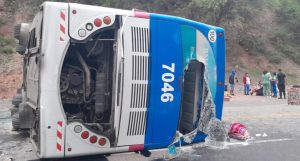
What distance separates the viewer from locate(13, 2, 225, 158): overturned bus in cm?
432

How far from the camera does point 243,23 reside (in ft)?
103

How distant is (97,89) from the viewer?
479 cm

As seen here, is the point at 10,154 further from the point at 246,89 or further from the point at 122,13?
the point at 246,89

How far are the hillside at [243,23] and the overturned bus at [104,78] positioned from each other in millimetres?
15579

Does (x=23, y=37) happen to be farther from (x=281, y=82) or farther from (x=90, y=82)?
(x=281, y=82)

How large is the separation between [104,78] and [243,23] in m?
28.5

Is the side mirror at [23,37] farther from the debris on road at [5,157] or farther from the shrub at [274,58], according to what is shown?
the shrub at [274,58]

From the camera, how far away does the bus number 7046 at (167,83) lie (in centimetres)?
494

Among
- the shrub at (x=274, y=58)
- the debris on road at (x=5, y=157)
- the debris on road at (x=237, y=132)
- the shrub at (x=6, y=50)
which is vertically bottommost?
the debris on road at (x=5, y=157)

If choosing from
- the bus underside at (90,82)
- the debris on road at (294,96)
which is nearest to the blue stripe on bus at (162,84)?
the bus underside at (90,82)

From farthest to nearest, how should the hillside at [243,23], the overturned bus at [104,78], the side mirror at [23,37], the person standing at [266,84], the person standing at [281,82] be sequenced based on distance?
the hillside at [243,23] < the person standing at [266,84] < the person standing at [281,82] < the side mirror at [23,37] < the overturned bus at [104,78]

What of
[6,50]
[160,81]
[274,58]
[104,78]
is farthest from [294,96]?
[274,58]

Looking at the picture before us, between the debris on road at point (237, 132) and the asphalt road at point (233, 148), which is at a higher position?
the debris on road at point (237, 132)

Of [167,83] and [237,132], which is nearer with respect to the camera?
[167,83]
